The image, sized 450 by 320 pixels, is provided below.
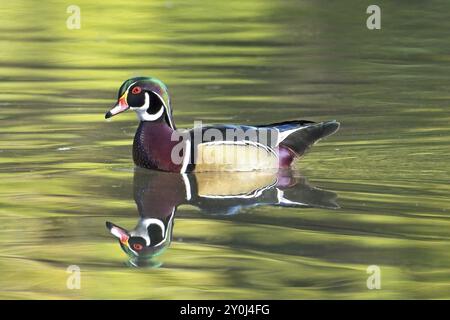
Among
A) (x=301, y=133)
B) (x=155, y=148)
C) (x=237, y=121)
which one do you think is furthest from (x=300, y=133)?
(x=237, y=121)

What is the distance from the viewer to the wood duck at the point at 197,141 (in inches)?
497

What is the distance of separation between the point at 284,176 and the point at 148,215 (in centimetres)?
204

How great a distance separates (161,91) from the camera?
42.4 feet

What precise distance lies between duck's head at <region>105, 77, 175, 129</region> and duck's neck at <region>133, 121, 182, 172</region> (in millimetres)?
143

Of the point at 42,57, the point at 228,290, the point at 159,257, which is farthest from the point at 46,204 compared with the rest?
the point at 42,57

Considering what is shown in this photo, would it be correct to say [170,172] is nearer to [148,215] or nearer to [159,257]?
[148,215]

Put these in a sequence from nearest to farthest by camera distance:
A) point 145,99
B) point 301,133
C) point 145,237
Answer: point 145,237 → point 145,99 → point 301,133

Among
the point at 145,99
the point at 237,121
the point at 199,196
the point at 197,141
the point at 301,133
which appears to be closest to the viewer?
the point at 199,196

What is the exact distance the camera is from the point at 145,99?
12.9 meters

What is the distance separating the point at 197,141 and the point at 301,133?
112 centimetres

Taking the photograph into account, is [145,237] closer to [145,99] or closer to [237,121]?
[145,99]

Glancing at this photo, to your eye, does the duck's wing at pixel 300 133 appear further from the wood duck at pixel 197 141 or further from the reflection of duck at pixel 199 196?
the reflection of duck at pixel 199 196

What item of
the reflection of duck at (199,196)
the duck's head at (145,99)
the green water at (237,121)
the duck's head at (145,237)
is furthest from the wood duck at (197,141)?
the duck's head at (145,237)

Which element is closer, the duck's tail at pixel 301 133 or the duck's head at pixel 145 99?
the duck's head at pixel 145 99
